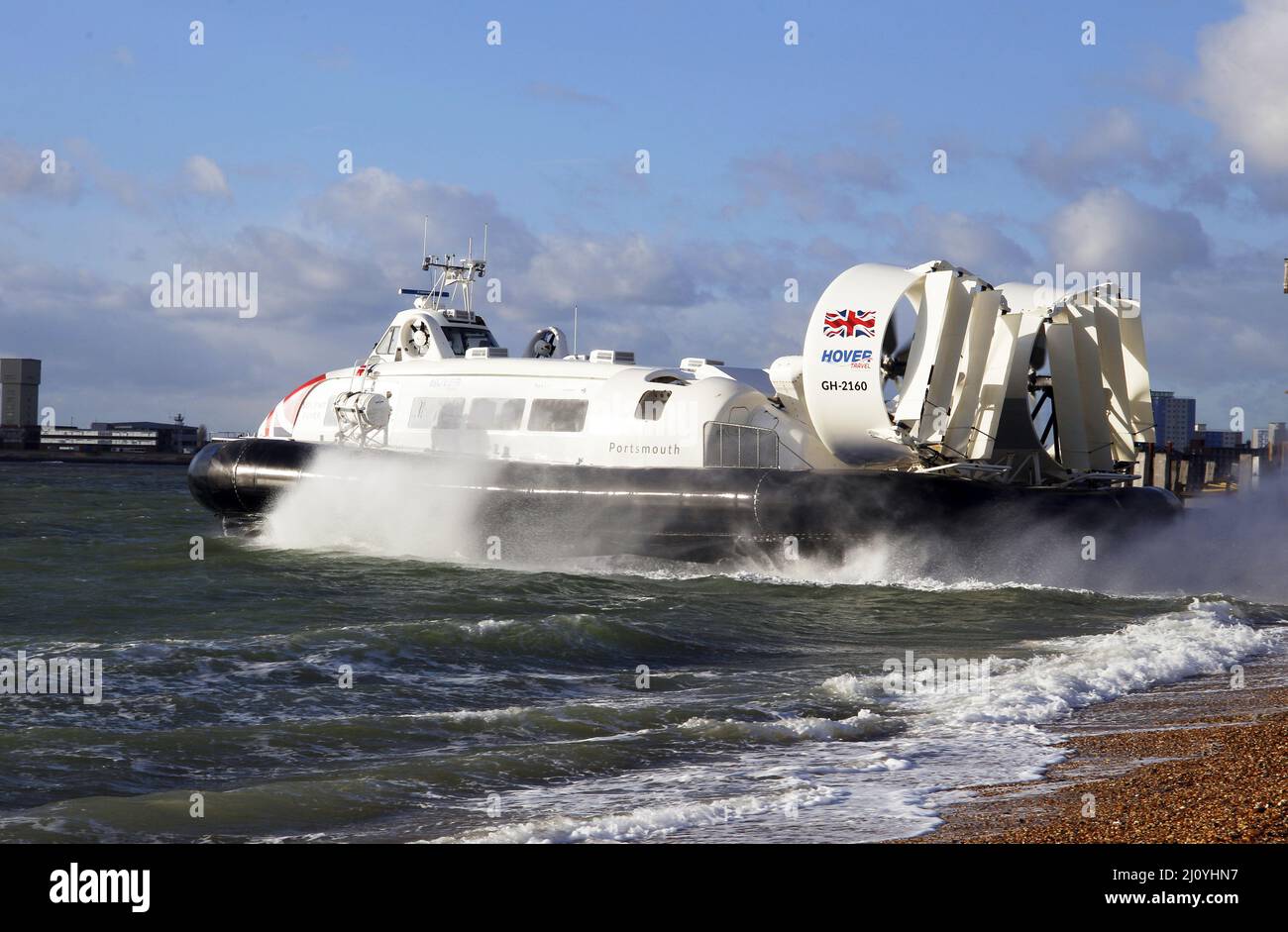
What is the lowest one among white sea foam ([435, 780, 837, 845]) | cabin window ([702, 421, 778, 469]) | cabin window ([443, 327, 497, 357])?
white sea foam ([435, 780, 837, 845])

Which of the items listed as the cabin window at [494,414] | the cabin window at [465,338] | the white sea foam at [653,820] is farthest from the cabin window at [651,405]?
the white sea foam at [653,820]

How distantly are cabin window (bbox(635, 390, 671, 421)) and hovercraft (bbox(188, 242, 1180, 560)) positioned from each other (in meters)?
0.03

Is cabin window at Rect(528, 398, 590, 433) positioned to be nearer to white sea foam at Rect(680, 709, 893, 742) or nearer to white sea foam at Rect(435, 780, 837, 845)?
white sea foam at Rect(680, 709, 893, 742)

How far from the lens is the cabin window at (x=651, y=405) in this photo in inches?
556


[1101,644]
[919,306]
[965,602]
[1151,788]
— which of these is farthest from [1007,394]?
[1151,788]

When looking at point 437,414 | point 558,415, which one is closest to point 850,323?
point 558,415

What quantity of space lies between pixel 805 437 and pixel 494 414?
12.3ft

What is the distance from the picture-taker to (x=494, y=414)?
15.2 meters

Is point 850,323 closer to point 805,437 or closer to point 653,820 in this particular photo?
point 805,437

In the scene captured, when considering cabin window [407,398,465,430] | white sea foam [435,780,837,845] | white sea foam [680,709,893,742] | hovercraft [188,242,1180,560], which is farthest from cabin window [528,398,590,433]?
white sea foam [435,780,837,845]

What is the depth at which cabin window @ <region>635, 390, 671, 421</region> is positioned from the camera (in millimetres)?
14125

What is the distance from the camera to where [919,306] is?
12.7 meters

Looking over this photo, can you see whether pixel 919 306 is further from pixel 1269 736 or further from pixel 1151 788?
pixel 1151 788

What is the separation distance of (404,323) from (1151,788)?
13648 mm
